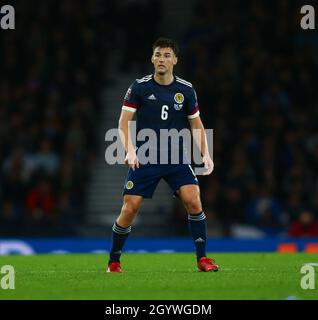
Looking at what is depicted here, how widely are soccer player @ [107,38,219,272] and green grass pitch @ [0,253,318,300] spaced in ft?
1.63

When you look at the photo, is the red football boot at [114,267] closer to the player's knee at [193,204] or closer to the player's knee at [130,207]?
the player's knee at [130,207]

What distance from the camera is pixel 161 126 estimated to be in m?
10.2

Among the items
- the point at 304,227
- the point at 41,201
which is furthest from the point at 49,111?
the point at 304,227

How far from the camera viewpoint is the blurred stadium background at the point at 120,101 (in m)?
17.7

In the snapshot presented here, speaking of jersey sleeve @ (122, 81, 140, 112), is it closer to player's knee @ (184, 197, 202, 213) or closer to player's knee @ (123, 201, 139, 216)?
player's knee @ (123, 201, 139, 216)

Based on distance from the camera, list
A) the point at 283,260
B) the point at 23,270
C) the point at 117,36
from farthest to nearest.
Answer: the point at 117,36, the point at 283,260, the point at 23,270

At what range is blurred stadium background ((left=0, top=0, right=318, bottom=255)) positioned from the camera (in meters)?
17.7

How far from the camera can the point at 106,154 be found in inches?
789

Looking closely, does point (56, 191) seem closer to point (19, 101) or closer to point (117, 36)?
point (19, 101)

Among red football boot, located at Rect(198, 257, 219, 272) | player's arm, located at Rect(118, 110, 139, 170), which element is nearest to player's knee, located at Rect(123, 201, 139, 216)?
player's arm, located at Rect(118, 110, 139, 170)

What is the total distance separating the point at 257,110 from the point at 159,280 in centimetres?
984

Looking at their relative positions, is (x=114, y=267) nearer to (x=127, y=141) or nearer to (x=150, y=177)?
(x=150, y=177)

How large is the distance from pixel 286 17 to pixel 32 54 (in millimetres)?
5310
